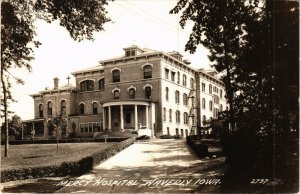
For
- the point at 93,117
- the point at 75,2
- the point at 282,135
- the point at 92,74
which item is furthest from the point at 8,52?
the point at 93,117

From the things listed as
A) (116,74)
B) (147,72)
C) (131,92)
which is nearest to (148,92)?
(131,92)

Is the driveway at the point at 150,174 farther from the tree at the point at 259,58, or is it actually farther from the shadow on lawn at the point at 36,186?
the tree at the point at 259,58

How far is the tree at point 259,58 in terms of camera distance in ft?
34.3

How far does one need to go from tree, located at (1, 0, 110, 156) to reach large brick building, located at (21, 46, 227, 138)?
57.7 ft

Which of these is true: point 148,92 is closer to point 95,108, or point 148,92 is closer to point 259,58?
point 95,108

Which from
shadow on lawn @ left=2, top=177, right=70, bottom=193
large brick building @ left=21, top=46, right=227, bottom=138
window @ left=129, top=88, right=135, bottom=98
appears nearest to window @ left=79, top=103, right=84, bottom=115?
large brick building @ left=21, top=46, right=227, bottom=138

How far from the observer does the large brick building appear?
3322cm

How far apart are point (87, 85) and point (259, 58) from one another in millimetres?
30035

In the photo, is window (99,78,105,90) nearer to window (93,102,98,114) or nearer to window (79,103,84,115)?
window (93,102,98,114)

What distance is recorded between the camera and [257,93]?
1179 cm

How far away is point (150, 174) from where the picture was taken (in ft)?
50.1

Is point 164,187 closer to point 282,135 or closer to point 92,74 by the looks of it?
point 282,135

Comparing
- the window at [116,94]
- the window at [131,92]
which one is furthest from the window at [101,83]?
the window at [131,92]

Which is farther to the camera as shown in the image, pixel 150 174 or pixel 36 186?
pixel 150 174
